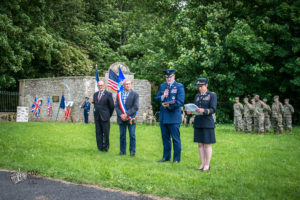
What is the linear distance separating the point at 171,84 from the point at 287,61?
62.7ft

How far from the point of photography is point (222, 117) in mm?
25500

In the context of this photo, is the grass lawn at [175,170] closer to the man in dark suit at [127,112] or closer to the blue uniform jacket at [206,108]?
the man in dark suit at [127,112]

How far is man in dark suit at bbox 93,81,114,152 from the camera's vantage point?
9.38m

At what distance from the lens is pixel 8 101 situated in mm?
25000

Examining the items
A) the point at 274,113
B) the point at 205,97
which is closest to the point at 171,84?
the point at 205,97

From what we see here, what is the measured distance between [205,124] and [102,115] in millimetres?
3887

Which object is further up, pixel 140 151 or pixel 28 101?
pixel 28 101

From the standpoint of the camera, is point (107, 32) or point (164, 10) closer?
point (164, 10)

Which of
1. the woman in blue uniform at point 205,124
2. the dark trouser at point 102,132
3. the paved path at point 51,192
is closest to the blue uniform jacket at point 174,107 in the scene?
the woman in blue uniform at point 205,124

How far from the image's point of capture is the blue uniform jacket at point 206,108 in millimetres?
6625

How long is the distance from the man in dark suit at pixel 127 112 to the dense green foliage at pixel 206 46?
49.8 feet

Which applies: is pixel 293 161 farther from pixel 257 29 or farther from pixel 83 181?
pixel 257 29

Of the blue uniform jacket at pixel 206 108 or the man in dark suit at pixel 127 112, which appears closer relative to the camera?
the blue uniform jacket at pixel 206 108

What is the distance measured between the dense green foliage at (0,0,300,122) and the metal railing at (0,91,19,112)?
97 cm
